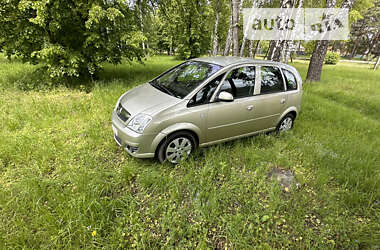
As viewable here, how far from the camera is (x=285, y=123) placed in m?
4.30

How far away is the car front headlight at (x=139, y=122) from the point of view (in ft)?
9.00

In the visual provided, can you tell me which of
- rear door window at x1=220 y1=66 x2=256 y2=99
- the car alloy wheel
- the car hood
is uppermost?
rear door window at x1=220 y1=66 x2=256 y2=99

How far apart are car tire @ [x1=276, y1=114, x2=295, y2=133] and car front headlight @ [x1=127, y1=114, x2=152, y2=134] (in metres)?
3.02

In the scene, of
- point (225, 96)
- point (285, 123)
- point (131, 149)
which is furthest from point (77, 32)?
point (285, 123)

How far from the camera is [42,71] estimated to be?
658 centimetres

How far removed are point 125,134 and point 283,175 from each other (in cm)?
270

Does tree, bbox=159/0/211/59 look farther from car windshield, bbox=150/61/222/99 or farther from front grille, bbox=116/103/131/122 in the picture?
front grille, bbox=116/103/131/122

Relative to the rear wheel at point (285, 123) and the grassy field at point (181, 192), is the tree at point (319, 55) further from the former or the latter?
the rear wheel at point (285, 123)

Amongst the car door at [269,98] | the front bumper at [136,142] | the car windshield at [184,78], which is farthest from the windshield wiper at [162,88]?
the car door at [269,98]

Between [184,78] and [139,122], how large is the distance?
131 centimetres

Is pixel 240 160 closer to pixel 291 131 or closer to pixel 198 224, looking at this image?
pixel 198 224

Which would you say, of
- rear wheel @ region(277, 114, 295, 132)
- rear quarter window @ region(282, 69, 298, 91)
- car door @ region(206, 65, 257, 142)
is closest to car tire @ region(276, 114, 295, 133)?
rear wheel @ region(277, 114, 295, 132)

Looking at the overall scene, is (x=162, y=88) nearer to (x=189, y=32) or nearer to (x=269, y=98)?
(x=269, y=98)

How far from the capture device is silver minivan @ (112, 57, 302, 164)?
282cm
